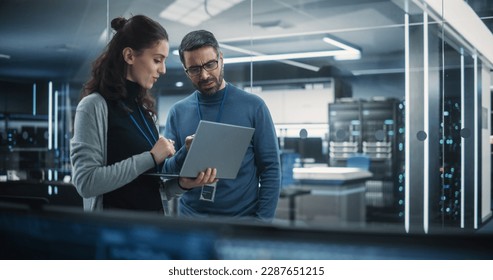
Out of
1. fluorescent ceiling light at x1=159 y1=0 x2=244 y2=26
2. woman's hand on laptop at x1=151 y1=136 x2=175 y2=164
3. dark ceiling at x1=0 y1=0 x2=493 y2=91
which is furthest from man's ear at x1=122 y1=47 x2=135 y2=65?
fluorescent ceiling light at x1=159 y1=0 x2=244 y2=26

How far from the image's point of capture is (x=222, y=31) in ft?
11.5

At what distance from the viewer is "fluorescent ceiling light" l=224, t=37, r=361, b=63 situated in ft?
11.3

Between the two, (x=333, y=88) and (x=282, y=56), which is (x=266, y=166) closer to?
(x=333, y=88)

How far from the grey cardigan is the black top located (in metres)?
0.03

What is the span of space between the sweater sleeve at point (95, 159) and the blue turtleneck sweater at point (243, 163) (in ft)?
1.99

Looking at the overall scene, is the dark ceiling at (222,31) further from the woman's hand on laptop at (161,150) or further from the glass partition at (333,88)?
the woman's hand on laptop at (161,150)

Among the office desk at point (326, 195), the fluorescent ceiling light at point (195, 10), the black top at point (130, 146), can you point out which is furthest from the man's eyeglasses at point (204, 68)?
the office desk at point (326, 195)

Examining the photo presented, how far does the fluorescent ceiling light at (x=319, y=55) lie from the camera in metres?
3.45

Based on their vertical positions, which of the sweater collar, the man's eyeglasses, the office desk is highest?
the man's eyeglasses

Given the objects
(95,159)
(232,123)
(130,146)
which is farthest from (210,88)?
(95,159)

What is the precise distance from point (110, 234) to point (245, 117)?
4.07 feet

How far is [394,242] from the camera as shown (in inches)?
33.9

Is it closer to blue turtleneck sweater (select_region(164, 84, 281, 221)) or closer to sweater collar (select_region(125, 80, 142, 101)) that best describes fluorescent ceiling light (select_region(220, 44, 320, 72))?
blue turtleneck sweater (select_region(164, 84, 281, 221))

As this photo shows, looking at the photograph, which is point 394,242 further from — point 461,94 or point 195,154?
point 461,94
